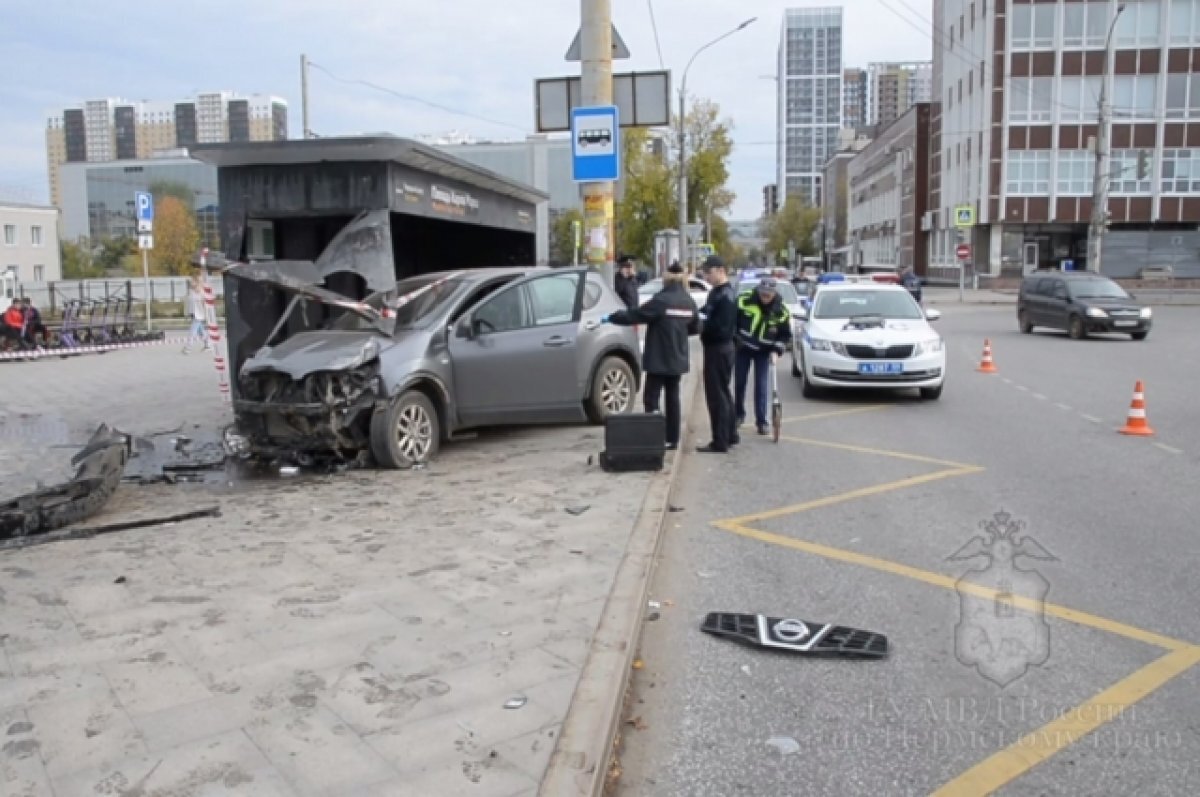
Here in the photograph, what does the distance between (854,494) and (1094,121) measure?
188 ft

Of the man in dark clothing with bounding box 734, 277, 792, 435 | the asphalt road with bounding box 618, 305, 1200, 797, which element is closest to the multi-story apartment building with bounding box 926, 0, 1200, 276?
the asphalt road with bounding box 618, 305, 1200, 797

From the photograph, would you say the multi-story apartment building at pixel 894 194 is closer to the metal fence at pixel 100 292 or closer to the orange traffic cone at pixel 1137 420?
the metal fence at pixel 100 292

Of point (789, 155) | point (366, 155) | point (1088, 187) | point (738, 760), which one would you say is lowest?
point (738, 760)

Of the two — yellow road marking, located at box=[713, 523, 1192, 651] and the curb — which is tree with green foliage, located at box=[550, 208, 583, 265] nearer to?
yellow road marking, located at box=[713, 523, 1192, 651]

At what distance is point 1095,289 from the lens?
83.9 ft

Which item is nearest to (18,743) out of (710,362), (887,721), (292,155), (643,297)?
(887,721)

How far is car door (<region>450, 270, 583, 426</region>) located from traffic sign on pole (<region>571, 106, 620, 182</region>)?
169 cm

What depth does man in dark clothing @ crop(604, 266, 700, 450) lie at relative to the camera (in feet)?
A: 30.8

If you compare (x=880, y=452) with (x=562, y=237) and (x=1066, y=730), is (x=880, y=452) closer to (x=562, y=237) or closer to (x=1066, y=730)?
(x=1066, y=730)

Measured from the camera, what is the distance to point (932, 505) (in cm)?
787

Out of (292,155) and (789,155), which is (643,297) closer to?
(292,155)

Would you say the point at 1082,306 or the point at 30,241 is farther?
the point at 30,241

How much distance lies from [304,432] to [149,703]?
4920 millimetres

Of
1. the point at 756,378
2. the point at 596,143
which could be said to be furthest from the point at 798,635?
the point at 596,143
